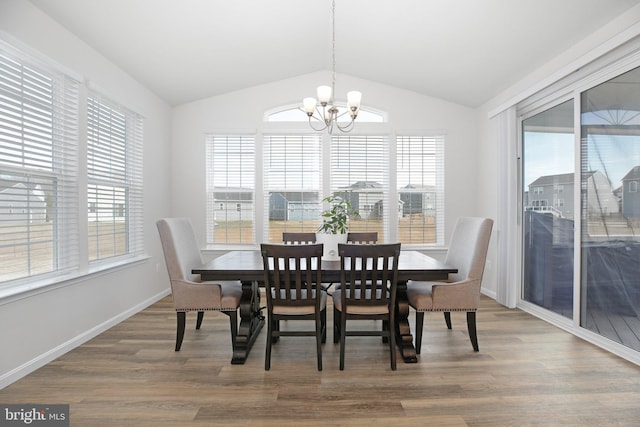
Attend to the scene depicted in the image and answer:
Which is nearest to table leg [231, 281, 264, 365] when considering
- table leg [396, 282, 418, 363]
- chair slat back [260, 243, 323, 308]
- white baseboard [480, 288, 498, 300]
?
chair slat back [260, 243, 323, 308]

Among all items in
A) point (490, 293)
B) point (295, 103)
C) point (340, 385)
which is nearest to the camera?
point (340, 385)

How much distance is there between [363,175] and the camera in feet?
16.6

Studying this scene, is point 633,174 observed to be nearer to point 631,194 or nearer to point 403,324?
point 631,194

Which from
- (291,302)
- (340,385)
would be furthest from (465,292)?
(291,302)

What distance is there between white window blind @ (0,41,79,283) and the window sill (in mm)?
68

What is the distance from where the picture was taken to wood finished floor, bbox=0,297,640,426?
1.96 metres

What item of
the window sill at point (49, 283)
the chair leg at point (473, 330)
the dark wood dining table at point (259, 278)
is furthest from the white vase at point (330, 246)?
the window sill at point (49, 283)

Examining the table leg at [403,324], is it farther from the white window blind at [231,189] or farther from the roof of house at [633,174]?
the white window blind at [231,189]

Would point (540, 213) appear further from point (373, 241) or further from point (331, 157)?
point (331, 157)

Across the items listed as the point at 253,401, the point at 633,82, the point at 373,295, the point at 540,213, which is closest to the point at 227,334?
the point at 253,401

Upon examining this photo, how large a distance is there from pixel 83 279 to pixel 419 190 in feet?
13.9

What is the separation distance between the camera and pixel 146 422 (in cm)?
191

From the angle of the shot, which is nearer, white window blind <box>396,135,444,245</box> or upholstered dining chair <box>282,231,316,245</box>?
upholstered dining chair <box>282,231,316,245</box>

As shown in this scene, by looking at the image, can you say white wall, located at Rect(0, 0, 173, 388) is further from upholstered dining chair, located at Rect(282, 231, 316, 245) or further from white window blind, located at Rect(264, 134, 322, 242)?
upholstered dining chair, located at Rect(282, 231, 316, 245)
